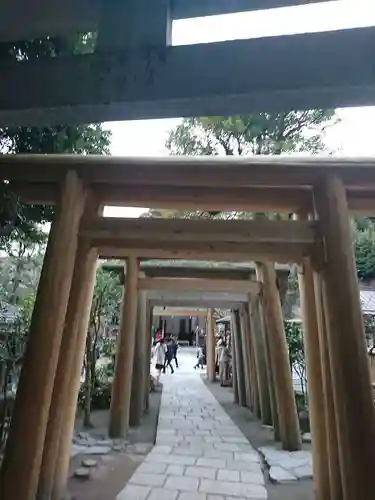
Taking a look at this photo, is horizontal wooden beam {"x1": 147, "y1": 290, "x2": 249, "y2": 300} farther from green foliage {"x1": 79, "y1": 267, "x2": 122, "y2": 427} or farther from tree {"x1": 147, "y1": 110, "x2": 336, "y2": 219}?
tree {"x1": 147, "y1": 110, "x2": 336, "y2": 219}

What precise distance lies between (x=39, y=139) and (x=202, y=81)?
2.98m

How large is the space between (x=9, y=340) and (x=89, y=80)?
4.53 meters

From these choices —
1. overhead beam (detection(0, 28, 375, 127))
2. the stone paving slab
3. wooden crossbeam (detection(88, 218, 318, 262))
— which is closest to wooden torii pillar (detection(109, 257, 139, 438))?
the stone paving slab

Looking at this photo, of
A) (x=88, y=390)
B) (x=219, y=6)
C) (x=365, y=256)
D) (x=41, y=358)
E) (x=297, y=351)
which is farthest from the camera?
(x=365, y=256)

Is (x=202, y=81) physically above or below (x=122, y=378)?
above

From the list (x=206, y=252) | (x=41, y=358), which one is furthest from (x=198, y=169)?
(x=41, y=358)

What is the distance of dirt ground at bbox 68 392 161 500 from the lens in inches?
187

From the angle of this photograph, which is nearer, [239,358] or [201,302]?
[201,302]

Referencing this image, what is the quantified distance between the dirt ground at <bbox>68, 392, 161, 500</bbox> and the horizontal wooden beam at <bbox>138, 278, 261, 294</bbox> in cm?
290

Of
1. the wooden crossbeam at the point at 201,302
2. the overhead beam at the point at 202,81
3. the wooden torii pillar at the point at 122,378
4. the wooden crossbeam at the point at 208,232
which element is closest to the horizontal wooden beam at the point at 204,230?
the wooden crossbeam at the point at 208,232

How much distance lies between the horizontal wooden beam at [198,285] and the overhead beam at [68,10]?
6196 mm

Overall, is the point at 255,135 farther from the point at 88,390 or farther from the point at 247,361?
the point at 88,390

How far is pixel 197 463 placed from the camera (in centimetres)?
607

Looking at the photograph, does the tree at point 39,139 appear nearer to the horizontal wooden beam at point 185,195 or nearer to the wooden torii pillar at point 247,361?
the horizontal wooden beam at point 185,195
